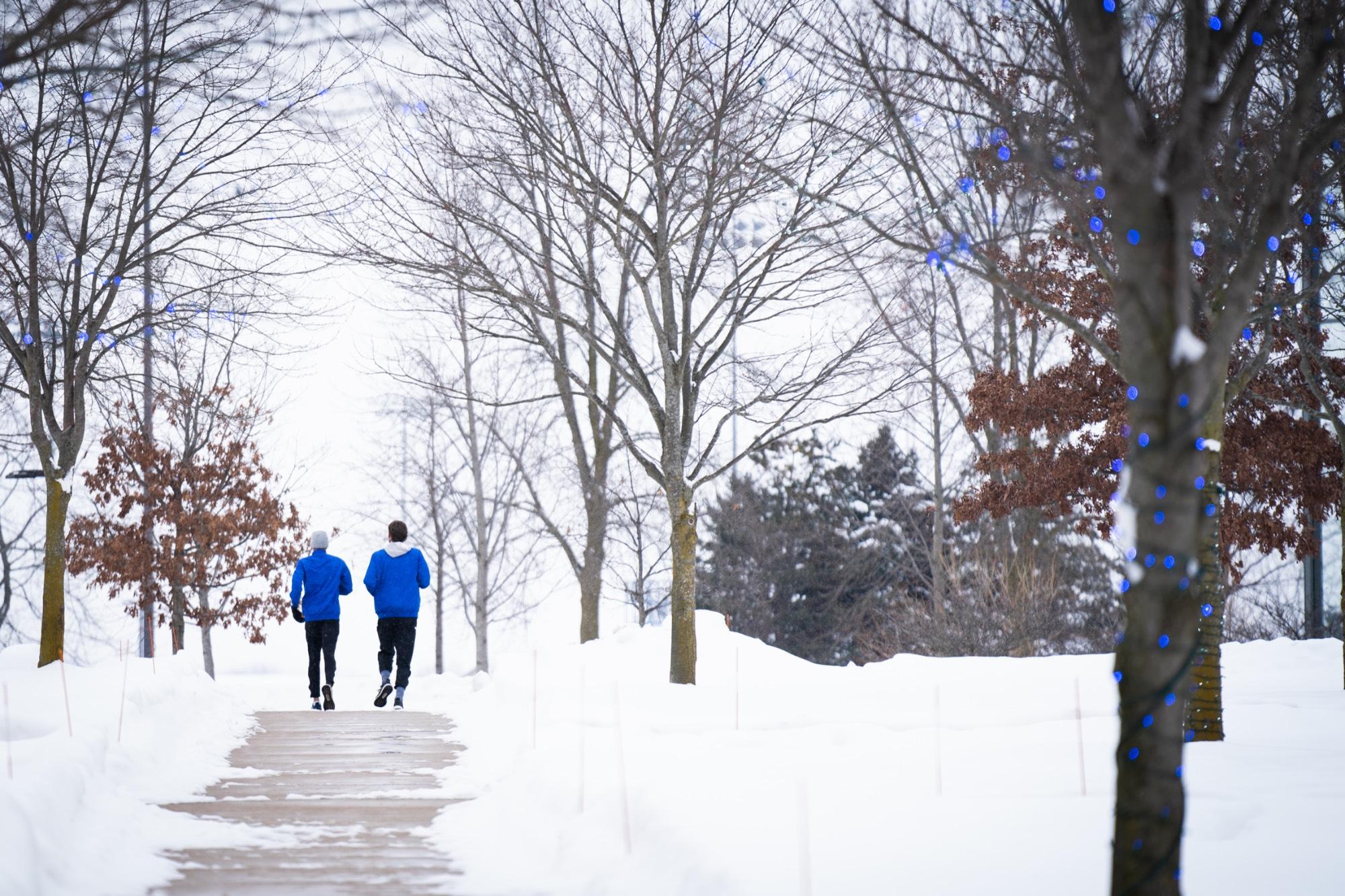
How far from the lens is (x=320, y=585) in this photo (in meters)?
10.7

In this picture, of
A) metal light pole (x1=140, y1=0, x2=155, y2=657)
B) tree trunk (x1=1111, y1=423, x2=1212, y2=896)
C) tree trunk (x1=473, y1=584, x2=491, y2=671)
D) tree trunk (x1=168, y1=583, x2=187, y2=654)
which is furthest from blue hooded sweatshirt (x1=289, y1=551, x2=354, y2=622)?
tree trunk (x1=473, y1=584, x2=491, y2=671)

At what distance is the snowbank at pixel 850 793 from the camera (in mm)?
3658

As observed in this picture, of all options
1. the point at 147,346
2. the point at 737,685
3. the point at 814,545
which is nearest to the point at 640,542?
the point at 814,545

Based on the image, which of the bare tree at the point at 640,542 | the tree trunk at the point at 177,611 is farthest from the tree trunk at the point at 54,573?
the bare tree at the point at 640,542

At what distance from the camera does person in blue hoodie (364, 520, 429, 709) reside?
10492 mm

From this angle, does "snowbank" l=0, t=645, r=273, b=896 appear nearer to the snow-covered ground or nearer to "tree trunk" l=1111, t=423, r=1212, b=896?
the snow-covered ground

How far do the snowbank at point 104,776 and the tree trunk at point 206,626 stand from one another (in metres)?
8.95

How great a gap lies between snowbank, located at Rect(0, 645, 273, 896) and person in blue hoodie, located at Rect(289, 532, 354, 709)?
1.57 meters

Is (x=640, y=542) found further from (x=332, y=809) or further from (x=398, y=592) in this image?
(x=332, y=809)

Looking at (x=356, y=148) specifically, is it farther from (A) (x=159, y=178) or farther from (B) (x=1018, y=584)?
(B) (x=1018, y=584)

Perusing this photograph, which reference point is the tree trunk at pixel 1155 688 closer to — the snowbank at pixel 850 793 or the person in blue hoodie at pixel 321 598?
the snowbank at pixel 850 793

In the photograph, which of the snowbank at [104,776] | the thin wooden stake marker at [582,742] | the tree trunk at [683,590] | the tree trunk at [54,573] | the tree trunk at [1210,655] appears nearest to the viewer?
the snowbank at [104,776]

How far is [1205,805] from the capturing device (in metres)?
4.46

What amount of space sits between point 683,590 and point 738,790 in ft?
19.4
